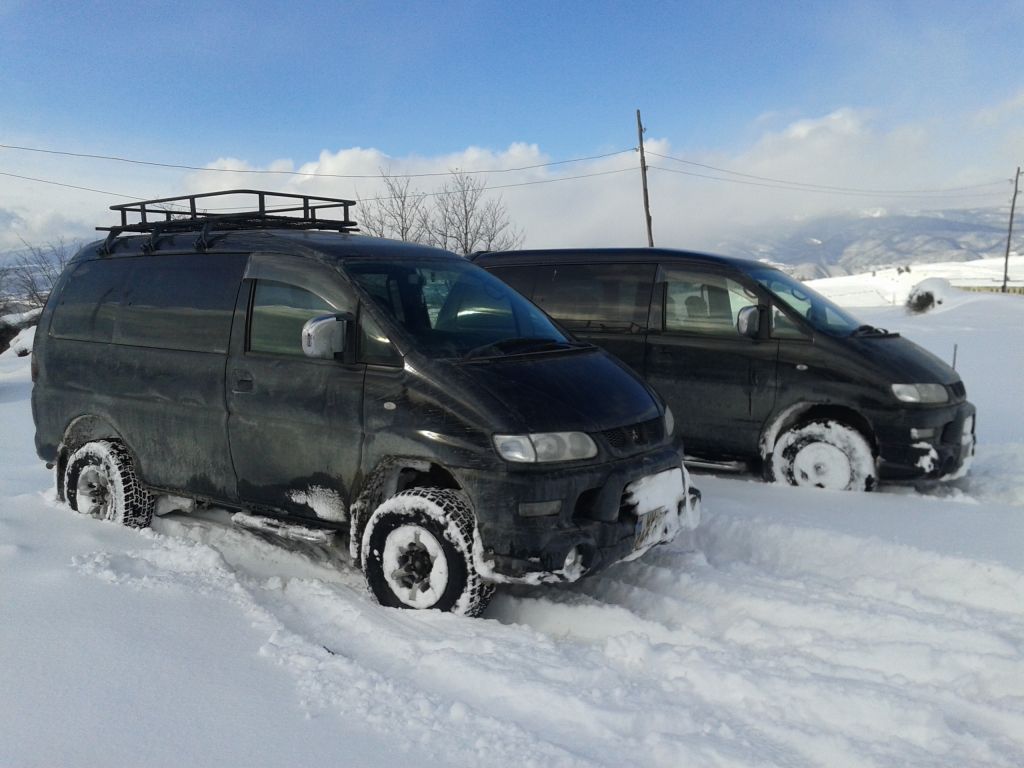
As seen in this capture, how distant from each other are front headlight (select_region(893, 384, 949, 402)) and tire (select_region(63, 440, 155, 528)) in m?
5.38

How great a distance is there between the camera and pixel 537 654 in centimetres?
367

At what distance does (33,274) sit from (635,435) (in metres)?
47.3

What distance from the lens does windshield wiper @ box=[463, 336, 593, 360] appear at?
14.7 feet

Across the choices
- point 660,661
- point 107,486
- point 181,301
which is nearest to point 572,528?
point 660,661

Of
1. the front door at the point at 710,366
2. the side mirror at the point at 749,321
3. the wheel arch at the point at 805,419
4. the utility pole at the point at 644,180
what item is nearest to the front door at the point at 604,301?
the front door at the point at 710,366

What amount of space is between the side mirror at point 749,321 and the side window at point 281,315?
3583 millimetres

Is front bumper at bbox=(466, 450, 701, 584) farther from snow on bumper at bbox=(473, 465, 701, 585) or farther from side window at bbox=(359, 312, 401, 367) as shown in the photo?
side window at bbox=(359, 312, 401, 367)

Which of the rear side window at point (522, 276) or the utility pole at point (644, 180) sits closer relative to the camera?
the rear side window at point (522, 276)

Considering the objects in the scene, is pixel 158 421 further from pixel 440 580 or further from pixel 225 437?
pixel 440 580

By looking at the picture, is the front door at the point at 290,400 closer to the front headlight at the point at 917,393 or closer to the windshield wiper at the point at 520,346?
the windshield wiper at the point at 520,346

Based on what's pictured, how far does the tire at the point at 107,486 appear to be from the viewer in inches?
212

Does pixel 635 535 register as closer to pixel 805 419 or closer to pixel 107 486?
pixel 805 419

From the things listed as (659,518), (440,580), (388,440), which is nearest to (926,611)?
(659,518)

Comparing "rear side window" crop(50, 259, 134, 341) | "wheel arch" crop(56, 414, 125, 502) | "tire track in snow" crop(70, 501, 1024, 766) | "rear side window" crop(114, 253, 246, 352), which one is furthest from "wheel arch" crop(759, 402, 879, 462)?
"rear side window" crop(50, 259, 134, 341)
